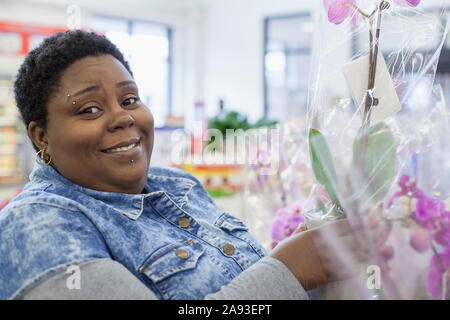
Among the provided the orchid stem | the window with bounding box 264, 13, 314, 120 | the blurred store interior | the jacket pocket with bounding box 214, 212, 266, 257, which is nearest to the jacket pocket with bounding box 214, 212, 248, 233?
the jacket pocket with bounding box 214, 212, 266, 257

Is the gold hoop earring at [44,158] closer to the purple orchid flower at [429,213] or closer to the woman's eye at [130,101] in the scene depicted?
the woman's eye at [130,101]

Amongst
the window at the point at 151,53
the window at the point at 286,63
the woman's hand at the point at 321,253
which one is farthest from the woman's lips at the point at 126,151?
the window at the point at 151,53

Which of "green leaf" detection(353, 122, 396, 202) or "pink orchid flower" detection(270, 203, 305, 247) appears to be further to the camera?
"pink orchid flower" detection(270, 203, 305, 247)

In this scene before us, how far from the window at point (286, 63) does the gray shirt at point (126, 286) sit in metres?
6.48

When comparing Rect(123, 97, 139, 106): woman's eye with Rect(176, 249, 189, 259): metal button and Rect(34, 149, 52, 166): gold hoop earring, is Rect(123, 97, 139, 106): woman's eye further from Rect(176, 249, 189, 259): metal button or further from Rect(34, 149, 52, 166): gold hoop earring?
Rect(176, 249, 189, 259): metal button

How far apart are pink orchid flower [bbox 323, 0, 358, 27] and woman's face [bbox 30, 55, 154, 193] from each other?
0.40 m

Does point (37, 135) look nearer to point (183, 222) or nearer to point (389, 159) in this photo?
point (183, 222)

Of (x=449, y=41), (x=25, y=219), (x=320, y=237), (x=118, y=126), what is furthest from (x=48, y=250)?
(x=449, y=41)

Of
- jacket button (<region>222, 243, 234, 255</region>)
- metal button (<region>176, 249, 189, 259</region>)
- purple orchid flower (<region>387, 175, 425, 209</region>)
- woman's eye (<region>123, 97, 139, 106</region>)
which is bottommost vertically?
jacket button (<region>222, 243, 234, 255</region>)

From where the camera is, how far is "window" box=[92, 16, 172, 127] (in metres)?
7.70

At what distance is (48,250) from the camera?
2.10 feet

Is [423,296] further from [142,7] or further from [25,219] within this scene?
[142,7]
